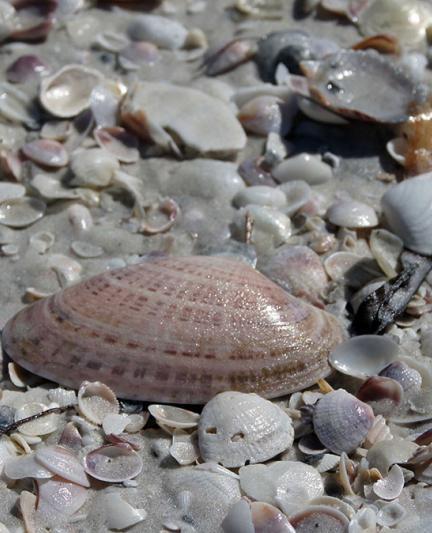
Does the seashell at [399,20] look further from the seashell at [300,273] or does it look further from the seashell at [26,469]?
the seashell at [26,469]

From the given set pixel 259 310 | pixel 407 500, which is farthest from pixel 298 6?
pixel 407 500

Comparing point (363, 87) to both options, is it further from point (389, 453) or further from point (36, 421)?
point (36, 421)

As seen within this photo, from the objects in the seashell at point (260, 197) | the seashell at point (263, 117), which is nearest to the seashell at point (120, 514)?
the seashell at point (260, 197)

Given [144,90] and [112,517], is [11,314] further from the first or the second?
[144,90]

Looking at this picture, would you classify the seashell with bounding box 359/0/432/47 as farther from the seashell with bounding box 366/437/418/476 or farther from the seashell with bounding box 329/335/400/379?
the seashell with bounding box 366/437/418/476

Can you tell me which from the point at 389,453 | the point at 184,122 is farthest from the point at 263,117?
the point at 389,453

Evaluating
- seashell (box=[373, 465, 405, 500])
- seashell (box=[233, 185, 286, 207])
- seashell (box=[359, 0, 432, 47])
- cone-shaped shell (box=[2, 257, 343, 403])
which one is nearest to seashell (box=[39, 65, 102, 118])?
seashell (box=[233, 185, 286, 207])
